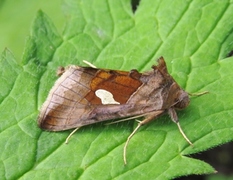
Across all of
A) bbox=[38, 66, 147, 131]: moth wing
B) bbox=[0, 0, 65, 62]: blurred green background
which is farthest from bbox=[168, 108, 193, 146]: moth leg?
bbox=[0, 0, 65, 62]: blurred green background

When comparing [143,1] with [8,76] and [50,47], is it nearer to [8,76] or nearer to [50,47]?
[50,47]

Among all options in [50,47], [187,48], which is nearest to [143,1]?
[187,48]

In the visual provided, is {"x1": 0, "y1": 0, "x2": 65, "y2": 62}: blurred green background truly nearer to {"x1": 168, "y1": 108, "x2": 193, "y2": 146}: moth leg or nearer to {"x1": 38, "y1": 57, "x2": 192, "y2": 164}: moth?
{"x1": 38, "y1": 57, "x2": 192, "y2": 164}: moth

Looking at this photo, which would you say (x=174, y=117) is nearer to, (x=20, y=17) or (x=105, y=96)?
(x=105, y=96)

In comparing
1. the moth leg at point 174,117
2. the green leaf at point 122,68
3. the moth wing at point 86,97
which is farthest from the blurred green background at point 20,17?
the moth leg at point 174,117

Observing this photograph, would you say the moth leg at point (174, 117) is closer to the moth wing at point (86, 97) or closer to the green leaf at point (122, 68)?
the green leaf at point (122, 68)
